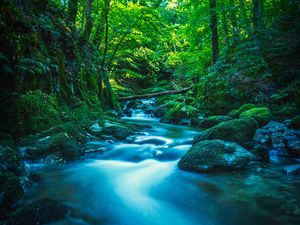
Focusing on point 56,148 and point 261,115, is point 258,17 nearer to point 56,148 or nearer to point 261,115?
point 261,115

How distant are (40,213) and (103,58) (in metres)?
9.05

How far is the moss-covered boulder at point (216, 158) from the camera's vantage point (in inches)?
180

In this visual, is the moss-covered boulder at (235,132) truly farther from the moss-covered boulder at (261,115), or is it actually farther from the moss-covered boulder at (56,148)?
the moss-covered boulder at (56,148)

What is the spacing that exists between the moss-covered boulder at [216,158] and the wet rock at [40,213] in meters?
2.56

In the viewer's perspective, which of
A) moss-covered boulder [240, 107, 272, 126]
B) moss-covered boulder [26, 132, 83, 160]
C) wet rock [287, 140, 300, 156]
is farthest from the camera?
moss-covered boulder [240, 107, 272, 126]

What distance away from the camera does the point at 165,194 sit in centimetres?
406

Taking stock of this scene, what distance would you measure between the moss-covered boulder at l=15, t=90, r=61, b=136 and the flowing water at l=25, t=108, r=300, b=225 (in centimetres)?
115

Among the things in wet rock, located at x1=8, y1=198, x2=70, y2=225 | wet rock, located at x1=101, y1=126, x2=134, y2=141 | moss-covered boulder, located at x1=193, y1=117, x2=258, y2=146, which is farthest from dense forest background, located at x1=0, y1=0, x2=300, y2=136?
wet rock, located at x1=8, y1=198, x2=70, y2=225

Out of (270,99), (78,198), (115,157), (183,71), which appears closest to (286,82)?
(270,99)

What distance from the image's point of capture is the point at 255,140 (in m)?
6.18

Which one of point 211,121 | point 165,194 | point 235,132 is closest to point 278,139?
point 235,132

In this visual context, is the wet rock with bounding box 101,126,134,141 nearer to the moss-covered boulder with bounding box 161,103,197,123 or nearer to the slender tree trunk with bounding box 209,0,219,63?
the moss-covered boulder with bounding box 161,103,197,123

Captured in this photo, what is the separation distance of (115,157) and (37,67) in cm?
283

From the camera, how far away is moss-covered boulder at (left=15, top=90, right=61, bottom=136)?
5.04 meters
